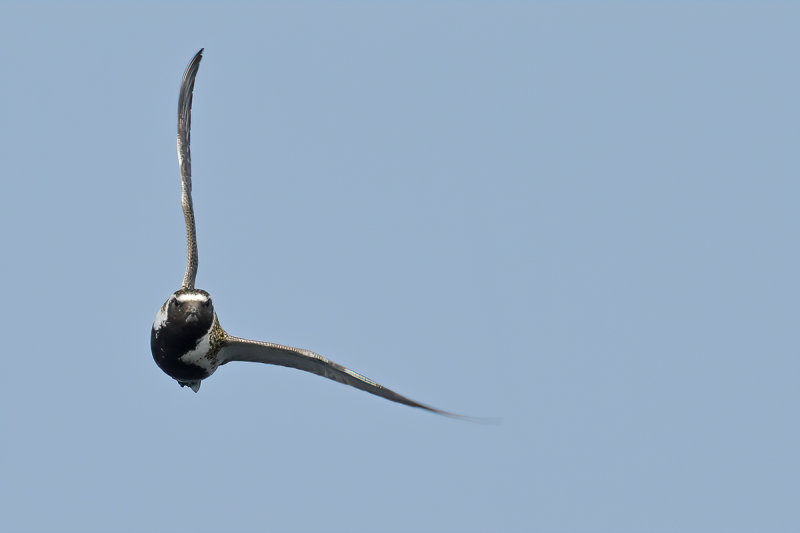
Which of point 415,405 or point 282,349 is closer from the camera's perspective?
point 415,405

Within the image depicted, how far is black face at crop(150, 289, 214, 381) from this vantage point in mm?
18641

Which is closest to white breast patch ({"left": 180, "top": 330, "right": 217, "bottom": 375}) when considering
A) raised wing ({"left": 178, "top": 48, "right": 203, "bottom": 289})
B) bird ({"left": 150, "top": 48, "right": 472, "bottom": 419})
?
bird ({"left": 150, "top": 48, "right": 472, "bottom": 419})

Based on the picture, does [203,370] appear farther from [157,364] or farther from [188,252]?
[188,252]

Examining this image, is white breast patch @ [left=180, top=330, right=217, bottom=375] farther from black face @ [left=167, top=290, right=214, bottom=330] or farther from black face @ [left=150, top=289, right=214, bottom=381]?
black face @ [left=167, top=290, right=214, bottom=330]

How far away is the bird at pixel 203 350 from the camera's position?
61.1ft

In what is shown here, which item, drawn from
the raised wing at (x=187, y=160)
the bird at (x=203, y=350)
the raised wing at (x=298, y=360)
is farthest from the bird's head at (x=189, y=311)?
the raised wing at (x=187, y=160)

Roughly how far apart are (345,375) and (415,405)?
2.05 meters

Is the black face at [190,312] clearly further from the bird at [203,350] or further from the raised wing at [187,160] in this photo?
the raised wing at [187,160]

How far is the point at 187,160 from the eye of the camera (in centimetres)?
2228

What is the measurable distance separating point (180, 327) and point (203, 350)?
803 millimetres

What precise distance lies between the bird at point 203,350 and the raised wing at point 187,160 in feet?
0.37

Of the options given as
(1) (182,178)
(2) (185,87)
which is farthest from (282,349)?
(2) (185,87)

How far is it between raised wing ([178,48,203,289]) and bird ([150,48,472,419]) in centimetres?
11

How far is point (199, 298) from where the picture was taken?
18828 mm
